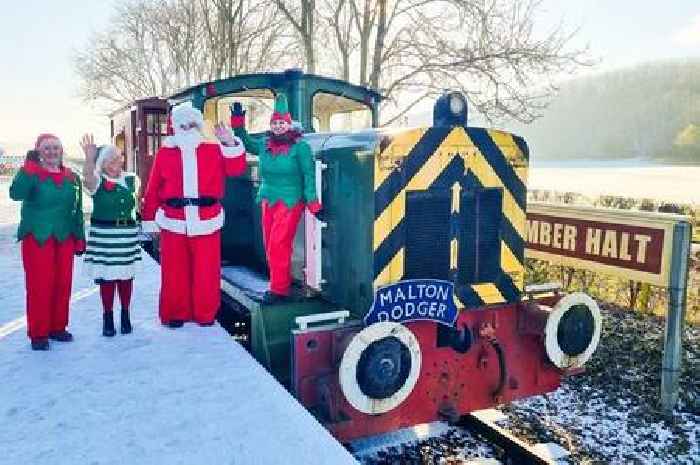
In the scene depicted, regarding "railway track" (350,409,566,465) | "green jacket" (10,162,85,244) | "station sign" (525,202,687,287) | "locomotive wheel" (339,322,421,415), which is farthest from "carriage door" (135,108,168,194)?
"locomotive wheel" (339,322,421,415)

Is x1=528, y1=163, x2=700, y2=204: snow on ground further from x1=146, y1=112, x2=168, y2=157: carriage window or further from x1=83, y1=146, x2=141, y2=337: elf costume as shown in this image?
x1=83, y1=146, x2=141, y2=337: elf costume

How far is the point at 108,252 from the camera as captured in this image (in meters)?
3.79

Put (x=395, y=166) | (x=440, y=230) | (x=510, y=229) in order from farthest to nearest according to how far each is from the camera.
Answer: (x=510, y=229), (x=440, y=230), (x=395, y=166)

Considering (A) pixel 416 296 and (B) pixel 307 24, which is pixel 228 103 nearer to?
(A) pixel 416 296

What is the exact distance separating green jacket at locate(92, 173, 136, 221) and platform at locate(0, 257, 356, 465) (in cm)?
80

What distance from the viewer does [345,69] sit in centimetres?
1464

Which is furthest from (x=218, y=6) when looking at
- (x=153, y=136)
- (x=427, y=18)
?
(x=153, y=136)

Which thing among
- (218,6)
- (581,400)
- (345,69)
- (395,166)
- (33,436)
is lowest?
(581,400)

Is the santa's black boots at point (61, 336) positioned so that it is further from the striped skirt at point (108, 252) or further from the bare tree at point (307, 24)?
the bare tree at point (307, 24)

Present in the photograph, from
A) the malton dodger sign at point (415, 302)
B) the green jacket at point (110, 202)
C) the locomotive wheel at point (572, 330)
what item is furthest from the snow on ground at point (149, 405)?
the locomotive wheel at point (572, 330)

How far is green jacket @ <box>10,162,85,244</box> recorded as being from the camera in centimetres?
354

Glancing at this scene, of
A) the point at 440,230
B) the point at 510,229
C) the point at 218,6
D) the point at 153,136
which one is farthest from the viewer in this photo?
the point at 218,6

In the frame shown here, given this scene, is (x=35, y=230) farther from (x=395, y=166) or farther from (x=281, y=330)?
(x=395, y=166)

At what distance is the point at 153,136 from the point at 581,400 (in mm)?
6150
